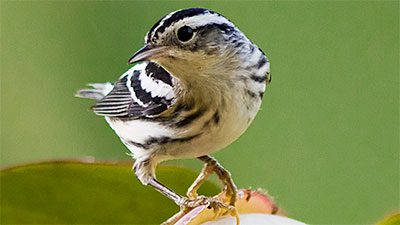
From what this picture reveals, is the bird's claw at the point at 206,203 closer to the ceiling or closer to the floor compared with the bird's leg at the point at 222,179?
closer to the floor

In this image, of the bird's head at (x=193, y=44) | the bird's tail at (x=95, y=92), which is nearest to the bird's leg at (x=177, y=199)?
the bird's head at (x=193, y=44)

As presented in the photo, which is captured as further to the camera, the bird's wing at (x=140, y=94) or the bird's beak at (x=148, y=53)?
the bird's wing at (x=140, y=94)

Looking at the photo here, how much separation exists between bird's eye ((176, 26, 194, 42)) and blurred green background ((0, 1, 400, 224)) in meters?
0.40

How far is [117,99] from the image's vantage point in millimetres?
1040

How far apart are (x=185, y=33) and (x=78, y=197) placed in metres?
0.20

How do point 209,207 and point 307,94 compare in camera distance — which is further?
point 307,94

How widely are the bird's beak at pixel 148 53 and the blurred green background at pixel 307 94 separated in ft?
1.48

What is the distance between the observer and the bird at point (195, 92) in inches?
31.2

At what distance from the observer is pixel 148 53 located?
764mm

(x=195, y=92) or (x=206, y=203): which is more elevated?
(x=195, y=92)

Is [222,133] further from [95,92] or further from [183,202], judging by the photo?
[95,92]

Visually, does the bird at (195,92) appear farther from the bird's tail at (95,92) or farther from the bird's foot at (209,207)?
the bird's tail at (95,92)

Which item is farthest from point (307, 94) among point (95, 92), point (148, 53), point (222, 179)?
point (148, 53)

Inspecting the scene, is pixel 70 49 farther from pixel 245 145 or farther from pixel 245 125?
pixel 245 125
